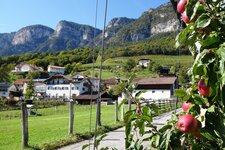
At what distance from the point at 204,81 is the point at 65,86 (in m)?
91.5

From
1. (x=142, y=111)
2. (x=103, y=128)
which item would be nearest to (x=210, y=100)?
(x=142, y=111)

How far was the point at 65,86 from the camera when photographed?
91.8m

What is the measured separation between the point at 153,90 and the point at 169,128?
215 ft

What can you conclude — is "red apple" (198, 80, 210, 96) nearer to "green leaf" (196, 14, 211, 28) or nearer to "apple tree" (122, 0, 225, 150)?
"apple tree" (122, 0, 225, 150)

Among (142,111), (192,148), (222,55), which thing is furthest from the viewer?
(142,111)

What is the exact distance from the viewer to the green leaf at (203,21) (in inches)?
44.9

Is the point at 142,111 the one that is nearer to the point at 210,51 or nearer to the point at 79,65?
the point at 210,51

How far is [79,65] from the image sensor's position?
4929 inches

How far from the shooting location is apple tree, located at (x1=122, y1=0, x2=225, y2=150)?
3.47 ft

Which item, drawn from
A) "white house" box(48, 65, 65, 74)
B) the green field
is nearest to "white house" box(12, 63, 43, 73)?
"white house" box(48, 65, 65, 74)

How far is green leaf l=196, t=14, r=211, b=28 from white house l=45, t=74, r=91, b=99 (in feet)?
276

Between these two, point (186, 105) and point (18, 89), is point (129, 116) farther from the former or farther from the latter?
point (18, 89)

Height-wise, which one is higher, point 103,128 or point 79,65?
point 79,65

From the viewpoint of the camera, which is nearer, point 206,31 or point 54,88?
point 206,31
